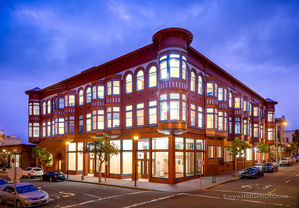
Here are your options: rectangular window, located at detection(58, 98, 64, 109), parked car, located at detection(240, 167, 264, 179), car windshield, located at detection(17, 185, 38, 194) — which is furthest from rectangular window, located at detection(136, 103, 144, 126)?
rectangular window, located at detection(58, 98, 64, 109)

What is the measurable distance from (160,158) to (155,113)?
16.7 feet

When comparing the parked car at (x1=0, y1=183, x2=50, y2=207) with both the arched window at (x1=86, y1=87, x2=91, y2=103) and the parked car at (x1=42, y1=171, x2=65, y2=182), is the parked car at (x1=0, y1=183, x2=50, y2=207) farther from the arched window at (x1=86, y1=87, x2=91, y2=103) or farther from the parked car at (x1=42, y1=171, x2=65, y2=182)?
the arched window at (x1=86, y1=87, x2=91, y2=103)

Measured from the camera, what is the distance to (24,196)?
16734 mm

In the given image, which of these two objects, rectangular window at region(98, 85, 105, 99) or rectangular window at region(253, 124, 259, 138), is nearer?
rectangular window at region(98, 85, 105, 99)

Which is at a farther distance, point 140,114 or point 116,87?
point 116,87

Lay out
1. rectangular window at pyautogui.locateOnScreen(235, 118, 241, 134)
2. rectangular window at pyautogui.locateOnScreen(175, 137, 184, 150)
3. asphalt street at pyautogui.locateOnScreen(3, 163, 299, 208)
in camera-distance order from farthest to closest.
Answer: rectangular window at pyautogui.locateOnScreen(235, 118, 241, 134)
rectangular window at pyautogui.locateOnScreen(175, 137, 184, 150)
asphalt street at pyautogui.locateOnScreen(3, 163, 299, 208)

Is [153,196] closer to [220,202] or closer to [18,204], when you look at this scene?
[220,202]

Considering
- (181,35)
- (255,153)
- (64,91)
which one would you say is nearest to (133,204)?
(181,35)

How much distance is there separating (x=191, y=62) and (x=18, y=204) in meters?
23.4

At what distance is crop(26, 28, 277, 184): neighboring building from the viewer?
2822cm

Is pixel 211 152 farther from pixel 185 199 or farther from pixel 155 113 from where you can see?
pixel 185 199

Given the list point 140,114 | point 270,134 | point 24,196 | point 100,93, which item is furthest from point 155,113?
point 270,134

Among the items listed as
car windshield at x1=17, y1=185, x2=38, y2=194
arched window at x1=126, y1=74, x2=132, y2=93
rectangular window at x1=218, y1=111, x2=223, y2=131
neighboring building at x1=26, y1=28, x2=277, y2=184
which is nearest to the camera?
car windshield at x1=17, y1=185, x2=38, y2=194

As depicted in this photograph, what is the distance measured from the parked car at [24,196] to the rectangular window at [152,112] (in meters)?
15.3
